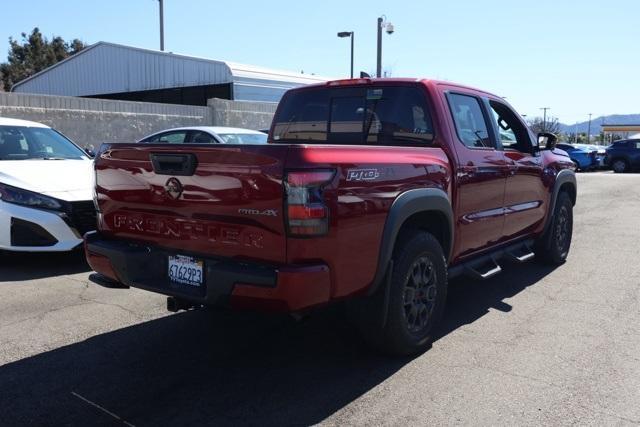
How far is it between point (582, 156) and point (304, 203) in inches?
1044

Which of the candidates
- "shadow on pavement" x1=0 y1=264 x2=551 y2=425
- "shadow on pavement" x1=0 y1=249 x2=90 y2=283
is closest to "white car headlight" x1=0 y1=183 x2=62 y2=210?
"shadow on pavement" x1=0 y1=249 x2=90 y2=283

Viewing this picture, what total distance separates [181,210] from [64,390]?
1.31m

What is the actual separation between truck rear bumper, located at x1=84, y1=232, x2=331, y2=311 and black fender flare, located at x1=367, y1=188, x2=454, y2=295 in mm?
494

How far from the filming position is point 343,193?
10.9 ft

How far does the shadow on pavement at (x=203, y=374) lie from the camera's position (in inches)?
130

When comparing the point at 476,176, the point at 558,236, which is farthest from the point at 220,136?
the point at 476,176

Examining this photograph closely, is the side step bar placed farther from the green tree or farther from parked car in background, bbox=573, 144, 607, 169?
the green tree

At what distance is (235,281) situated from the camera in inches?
128

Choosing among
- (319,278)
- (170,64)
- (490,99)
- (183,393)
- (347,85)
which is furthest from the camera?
(170,64)

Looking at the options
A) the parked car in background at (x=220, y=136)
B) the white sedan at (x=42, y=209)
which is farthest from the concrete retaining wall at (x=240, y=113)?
the white sedan at (x=42, y=209)

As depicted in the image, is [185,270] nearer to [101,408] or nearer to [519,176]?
[101,408]

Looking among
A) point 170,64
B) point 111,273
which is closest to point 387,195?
point 111,273

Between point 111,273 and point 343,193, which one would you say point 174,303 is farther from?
point 343,193

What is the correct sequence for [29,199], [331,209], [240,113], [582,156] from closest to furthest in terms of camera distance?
1. [331,209]
2. [29,199]
3. [240,113]
4. [582,156]
